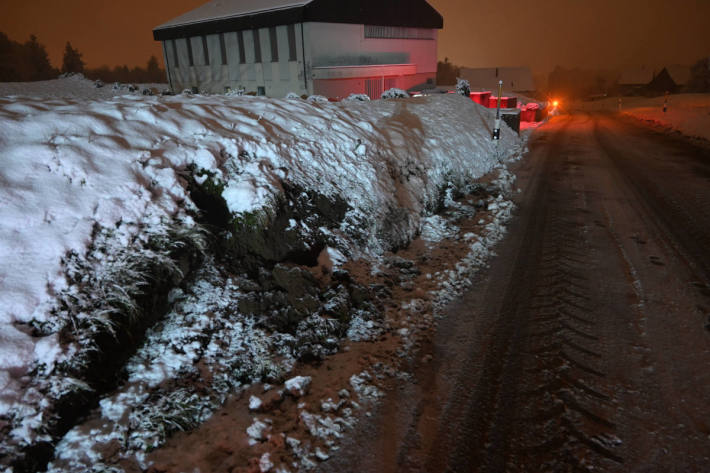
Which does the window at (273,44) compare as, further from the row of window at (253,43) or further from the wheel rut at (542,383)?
the wheel rut at (542,383)

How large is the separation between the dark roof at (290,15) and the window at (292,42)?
1.43ft

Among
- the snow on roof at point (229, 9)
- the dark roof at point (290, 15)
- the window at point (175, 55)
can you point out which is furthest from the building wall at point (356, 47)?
the window at point (175, 55)

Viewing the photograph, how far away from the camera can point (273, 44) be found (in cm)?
2483

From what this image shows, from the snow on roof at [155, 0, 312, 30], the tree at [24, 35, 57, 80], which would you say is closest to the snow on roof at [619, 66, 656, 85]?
the snow on roof at [155, 0, 312, 30]

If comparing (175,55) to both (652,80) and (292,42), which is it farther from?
(652,80)

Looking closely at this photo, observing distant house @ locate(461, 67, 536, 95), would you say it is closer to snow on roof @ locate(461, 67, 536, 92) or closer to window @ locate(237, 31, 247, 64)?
snow on roof @ locate(461, 67, 536, 92)

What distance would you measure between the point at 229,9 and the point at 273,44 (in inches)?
256

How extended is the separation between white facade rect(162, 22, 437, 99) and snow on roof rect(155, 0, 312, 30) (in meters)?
1.13

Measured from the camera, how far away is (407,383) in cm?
405

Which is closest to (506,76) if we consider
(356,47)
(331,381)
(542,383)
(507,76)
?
(507,76)

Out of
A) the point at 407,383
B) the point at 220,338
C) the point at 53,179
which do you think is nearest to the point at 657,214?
the point at 407,383

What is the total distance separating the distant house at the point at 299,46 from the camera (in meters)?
23.6

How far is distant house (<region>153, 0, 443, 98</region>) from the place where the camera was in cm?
2356

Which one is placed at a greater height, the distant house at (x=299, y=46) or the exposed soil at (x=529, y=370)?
the distant house at (x=299, y=46)
